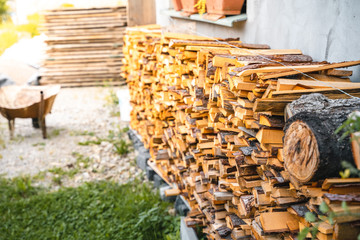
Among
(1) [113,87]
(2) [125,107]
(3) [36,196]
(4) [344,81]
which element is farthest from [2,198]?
(1) [113,87]

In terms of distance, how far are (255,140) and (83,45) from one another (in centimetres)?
964

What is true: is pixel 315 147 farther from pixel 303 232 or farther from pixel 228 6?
pixel 228 6

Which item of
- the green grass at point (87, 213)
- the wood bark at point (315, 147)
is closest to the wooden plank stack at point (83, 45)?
the green grass at point (87, 213)

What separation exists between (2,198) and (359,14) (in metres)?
4.77

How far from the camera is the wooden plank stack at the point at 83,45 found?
10617mm

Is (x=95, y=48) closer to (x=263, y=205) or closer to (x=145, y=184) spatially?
(x=145, y=184)

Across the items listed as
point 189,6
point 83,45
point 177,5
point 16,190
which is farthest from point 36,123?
point 189,6

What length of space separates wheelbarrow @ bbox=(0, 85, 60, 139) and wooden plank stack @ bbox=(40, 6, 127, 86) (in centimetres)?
381

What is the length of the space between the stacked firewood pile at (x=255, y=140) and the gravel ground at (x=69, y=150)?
6.52 feet

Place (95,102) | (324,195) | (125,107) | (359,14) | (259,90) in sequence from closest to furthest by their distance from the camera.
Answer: (324,195), (259,90), (359,14), (125,107), (95,102)

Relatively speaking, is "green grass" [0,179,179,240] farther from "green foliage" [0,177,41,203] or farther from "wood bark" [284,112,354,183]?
"wood bark" [284,112,354,183]

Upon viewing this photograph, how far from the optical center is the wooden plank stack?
1062cm

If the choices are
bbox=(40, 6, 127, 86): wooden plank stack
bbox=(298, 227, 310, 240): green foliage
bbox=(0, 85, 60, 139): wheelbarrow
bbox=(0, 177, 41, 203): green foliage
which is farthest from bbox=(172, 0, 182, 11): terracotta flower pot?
bbox=(40, 6, 127, 86): wooden plank stack

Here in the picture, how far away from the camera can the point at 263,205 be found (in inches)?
82.2
